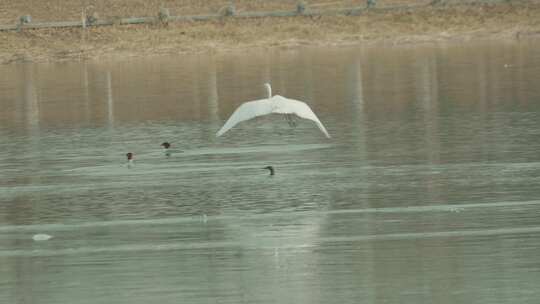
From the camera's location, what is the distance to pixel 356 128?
1172 inches

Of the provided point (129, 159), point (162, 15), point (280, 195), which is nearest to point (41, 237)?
point (280, 195)

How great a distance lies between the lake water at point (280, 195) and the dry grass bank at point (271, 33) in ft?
50.9

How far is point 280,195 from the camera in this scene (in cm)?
2127

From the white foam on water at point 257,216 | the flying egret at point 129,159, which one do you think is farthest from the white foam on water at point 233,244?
the flying egret at point 129,159

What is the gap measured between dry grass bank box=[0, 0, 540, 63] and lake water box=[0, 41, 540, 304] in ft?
50.9

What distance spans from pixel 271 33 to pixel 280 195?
122ft

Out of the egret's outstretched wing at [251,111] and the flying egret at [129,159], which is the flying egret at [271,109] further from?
the flying egret at [129,159]

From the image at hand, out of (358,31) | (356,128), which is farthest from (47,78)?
(356,128)

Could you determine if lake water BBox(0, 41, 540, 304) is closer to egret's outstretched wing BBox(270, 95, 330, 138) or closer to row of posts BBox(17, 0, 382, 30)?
egret's outstretched wing BBox(270, 95, 330, 138)

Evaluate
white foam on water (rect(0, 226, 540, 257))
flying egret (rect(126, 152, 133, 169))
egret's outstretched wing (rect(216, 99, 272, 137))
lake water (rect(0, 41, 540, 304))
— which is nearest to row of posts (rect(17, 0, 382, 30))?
lake water (rect(0, 41, 540, 304))

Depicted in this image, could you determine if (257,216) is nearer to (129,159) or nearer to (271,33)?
(129,159)

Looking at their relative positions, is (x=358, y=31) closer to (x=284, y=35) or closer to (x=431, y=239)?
(x=284, y=35)

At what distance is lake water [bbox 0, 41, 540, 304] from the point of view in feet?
50.5

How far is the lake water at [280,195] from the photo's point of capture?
1540cm
